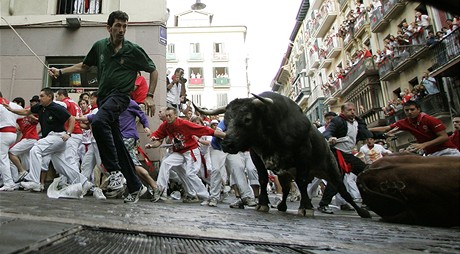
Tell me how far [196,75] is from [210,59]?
2973 millimetres

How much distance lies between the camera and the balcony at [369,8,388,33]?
26756mm

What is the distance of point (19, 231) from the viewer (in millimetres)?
1506

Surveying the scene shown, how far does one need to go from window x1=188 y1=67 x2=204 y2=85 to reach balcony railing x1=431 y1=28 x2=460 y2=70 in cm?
3208

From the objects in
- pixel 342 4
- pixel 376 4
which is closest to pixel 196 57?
pixel 342 4

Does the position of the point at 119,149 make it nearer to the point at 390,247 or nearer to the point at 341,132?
the point at 390,247

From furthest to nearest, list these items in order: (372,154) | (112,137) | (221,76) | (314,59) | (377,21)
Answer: (221,76) → (314,59) → (377,21) → (372,154) → (112,137)

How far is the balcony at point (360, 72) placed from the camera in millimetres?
28562

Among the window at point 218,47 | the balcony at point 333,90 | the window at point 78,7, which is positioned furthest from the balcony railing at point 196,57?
the window at point 78,7

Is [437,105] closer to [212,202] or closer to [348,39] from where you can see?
[348,39]

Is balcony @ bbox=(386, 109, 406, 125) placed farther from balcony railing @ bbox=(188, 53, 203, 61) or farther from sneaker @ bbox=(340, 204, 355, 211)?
balcony railing @ bbox=(188, 53, 203, 61)

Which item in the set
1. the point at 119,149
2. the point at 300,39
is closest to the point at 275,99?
the point at 119,149

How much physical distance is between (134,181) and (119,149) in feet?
1.62

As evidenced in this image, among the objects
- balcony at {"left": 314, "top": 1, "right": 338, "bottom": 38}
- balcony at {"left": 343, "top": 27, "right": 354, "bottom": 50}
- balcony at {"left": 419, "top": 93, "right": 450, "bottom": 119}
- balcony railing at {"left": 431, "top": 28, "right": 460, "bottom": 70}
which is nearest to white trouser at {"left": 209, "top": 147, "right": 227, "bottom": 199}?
balcony railing at {"left": 431, "top": 28, "right": 460, "bottom": 70}

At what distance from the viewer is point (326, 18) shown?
3922 centimetres
